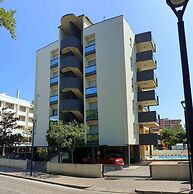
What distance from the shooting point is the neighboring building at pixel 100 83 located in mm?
33656

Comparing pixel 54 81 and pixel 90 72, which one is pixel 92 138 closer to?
pixel 90 72

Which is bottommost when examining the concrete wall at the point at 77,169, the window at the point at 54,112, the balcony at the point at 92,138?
the concrete wall at the point at 77,169

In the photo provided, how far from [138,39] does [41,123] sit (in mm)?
18841

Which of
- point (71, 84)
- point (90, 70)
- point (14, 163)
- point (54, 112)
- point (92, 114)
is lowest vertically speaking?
point (14, 163)

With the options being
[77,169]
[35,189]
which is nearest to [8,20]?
[35,189]

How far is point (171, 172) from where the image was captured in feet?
62.6

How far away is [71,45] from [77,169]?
20.2m

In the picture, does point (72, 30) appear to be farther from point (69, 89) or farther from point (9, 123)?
point (9, 123)

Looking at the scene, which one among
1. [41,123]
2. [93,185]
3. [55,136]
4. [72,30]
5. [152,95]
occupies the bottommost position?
[93,185]

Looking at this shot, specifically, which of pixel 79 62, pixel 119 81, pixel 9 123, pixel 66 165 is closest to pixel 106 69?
pixel 119 81

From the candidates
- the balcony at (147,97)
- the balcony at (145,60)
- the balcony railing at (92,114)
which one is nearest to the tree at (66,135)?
the balcony railing at (92,114)

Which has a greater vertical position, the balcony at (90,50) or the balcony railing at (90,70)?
the balcony at (90,50)

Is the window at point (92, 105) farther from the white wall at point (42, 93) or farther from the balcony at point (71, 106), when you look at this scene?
the white wall at point (42, 93)

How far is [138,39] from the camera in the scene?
39.9m
